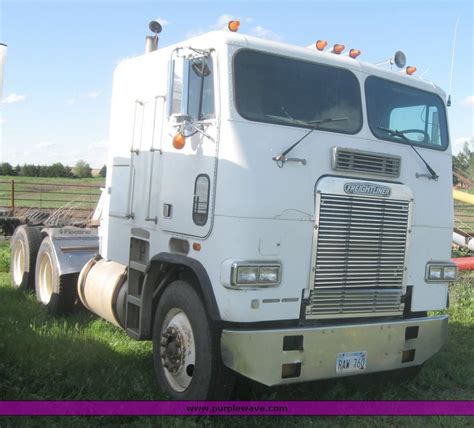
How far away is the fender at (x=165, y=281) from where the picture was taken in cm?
415

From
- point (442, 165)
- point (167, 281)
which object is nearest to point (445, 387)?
point (442, 165)

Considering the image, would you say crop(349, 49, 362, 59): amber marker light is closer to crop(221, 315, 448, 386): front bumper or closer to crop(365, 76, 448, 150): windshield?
crop(365, 76, 448, 150): windshield

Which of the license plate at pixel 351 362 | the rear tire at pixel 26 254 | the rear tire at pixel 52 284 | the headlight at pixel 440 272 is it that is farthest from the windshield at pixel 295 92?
the rear tire at pixel 26 254

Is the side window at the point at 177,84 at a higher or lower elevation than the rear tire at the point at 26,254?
higher

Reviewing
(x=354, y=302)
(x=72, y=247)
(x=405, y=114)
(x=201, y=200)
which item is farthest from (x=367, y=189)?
(x=72, y=247)

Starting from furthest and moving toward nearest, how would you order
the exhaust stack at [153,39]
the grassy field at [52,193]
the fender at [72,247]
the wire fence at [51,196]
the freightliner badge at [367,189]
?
the grassy field at [52,193]
the wire fence at [51,196]
the fender at [72,247]
the exhaust stack at [153,39]
the freightliner badge at [367,189]

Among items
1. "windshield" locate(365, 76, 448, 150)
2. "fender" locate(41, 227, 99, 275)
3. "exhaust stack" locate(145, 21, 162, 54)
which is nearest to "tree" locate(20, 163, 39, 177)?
"fender" locate(41, 227, 99, 275)

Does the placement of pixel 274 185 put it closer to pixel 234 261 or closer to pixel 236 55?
pixel 234 261

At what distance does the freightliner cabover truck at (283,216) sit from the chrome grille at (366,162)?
13mm

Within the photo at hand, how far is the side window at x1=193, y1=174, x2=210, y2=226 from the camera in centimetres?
434

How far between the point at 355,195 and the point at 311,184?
42 cm

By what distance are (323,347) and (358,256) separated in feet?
2.71

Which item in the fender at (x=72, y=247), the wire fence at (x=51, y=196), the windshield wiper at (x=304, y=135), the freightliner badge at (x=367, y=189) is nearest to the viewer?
the windshield wiper at (x=304, y=135)

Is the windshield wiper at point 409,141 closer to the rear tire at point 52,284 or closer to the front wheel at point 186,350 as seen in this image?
the front wheel at point 186,350
